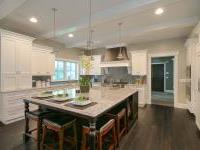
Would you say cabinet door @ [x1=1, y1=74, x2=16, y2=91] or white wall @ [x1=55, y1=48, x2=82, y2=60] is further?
white wall @ [x1=55, y1=48, x2=82, y2=60]

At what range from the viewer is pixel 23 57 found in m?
4.02

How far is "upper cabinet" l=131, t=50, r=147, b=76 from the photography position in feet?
18.2

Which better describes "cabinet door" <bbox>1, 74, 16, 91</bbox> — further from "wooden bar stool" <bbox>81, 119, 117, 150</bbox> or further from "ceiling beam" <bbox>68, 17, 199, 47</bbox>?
"ceiling beam" <bbox>68, 17, 199, 47</bbox>

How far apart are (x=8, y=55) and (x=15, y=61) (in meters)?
0.24

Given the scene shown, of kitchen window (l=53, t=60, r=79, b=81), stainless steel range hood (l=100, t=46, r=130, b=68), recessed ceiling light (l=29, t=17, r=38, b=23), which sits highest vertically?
recessed ceiling light (l=29, t=17, r=38, b=23)

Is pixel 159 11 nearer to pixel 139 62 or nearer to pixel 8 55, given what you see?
pixel 139 62

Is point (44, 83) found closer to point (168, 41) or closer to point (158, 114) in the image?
Result: point (158, 114)

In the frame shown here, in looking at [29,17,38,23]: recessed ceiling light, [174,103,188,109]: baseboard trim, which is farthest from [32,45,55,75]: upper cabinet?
[174,103,188,109]: baseboard trim

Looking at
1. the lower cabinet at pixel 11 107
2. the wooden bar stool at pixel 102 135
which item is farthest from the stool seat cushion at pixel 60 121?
the lower cabinet at pixel 11 107

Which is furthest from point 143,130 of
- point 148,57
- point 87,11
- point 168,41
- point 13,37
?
point 13,37

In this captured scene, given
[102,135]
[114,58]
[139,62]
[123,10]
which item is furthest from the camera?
[114,58]

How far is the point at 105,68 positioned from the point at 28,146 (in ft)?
16.6

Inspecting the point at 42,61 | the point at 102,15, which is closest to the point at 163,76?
the point at 102,15

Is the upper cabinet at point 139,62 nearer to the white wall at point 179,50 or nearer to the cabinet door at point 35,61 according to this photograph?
the white wall at point 179,50
